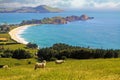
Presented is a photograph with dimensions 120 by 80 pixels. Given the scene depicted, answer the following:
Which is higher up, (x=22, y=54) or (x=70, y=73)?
(x=70, y=73)

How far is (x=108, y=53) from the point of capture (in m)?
105

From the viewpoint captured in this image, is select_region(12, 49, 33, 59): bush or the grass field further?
select_region(12, 49, 33, 59): bush

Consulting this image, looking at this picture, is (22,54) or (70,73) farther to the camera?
(22,54)

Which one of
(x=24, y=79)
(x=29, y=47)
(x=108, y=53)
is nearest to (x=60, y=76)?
(x=24, y=79)

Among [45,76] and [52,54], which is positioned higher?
[45,76]

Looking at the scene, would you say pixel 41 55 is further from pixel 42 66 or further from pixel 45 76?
pixel 45 76

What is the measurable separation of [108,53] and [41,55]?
35.0m

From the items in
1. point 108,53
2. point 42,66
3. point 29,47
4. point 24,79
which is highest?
point 24,79

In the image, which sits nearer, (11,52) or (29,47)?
(11,52)

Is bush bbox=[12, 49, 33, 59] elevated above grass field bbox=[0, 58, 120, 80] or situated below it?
below

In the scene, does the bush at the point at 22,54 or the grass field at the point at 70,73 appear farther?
the bush at the point at 22,54

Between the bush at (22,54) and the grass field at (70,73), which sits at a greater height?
the grass field at (70,73)

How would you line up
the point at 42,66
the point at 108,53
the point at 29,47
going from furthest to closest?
the point at 29,47 < the point at 108,53 < the point at 42,66

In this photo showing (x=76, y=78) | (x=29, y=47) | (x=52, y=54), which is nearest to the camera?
(x=76, y=78)
